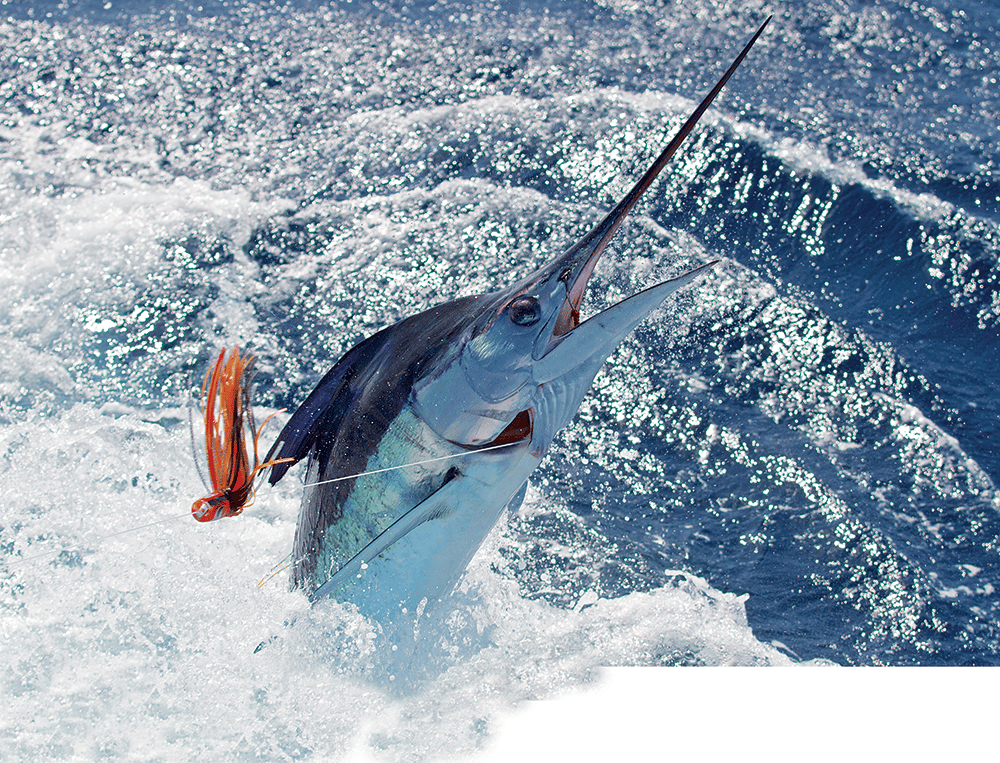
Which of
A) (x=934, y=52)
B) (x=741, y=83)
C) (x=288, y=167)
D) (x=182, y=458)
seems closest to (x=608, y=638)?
(x=182, y=458)

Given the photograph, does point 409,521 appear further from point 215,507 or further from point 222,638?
point 222,638

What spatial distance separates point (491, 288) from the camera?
456cm

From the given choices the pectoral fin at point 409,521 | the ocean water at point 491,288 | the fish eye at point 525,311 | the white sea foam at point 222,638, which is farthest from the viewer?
the ocean water at point 491,288

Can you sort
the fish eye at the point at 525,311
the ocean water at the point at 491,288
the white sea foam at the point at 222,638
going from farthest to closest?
the ocean water at the point at 491,288, the white sea foam at the point at 222,638, the fish eye at the point at 525,311

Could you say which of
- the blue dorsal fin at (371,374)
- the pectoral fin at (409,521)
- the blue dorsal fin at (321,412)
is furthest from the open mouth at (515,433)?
the blue dorsal fin at (321,412)

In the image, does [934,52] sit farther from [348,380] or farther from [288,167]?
[348,380]

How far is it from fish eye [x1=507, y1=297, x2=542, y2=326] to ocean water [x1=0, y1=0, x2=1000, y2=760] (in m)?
1.04

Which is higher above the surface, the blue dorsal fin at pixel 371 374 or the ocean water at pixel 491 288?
the blue dorsal fin at pixel 371 374

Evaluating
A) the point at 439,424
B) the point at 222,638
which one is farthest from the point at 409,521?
the point at 222,638

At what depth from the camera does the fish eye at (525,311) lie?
1909mm

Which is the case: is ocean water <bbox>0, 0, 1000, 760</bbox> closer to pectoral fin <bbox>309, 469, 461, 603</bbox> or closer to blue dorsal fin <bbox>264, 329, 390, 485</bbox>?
pectoral fin <bbox>309, 469, 461, 603</bbox>

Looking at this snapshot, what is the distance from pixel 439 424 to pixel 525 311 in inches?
15.3

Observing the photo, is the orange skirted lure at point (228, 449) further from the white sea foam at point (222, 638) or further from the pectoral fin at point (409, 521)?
the white sea foam at point (222, 638)

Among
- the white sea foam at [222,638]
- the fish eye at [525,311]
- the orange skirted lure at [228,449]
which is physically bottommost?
the white sea foam at [222,638]
